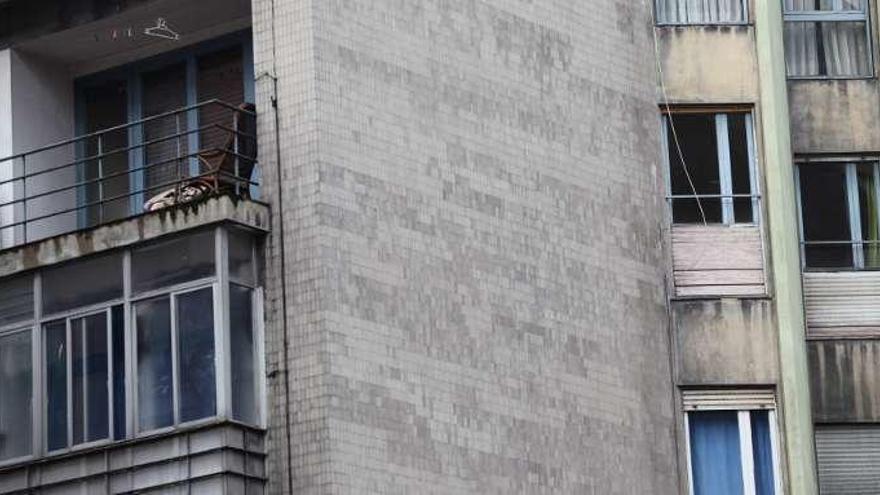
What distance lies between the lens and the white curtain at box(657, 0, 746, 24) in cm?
3769

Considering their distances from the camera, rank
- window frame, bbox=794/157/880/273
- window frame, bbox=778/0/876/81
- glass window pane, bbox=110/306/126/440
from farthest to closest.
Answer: window frame, bbox=778/0/876/81 → window frame, bbox=794/157/880/273 → glass window pane, bbox=110/306/126/440

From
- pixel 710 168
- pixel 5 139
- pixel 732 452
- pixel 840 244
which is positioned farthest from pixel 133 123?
pixel 840 244

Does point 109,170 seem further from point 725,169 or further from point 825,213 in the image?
point 825,213

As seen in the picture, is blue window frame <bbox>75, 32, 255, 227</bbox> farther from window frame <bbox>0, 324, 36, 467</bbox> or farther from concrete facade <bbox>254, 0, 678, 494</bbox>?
window frame <bbox>0, 324, 36, 467</bbox>

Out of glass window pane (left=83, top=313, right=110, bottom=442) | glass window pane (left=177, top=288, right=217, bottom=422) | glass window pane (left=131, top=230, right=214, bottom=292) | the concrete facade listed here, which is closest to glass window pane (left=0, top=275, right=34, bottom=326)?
glass window pane (left=83, top=313, right=110, bottom=442)

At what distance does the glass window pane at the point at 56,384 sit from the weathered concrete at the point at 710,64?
961 cm

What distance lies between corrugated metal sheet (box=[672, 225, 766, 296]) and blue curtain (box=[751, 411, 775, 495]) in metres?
1.77

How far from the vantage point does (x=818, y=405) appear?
3597 cm

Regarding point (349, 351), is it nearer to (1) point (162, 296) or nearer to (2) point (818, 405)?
(1) point (162, 296)

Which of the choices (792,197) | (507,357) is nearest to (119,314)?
(507,357)

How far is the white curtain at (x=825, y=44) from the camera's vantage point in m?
37.9

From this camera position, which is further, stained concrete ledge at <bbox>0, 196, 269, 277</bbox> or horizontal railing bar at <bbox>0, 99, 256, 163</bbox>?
horizontal railing bar at <bbox>0, 99, 256, 163</bbox>

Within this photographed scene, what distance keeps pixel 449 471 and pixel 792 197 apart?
708cm

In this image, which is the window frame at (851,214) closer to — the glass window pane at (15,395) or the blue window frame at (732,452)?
the blue window frame at (732,452)
